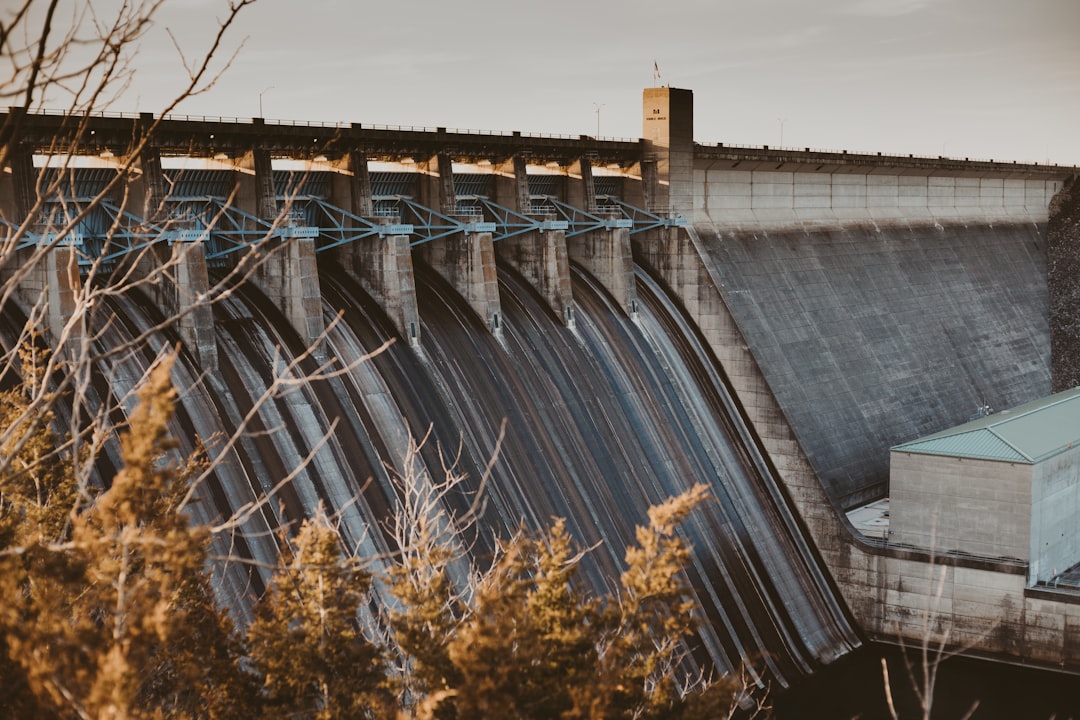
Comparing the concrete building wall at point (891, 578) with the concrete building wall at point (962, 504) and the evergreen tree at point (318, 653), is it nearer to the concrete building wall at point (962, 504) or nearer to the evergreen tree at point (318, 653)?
the concrete building wall at point (962, 504)

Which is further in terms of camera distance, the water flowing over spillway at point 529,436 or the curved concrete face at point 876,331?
the curved concrete face at point 876,331

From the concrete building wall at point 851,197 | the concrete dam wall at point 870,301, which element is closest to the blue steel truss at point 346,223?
the concrete building wall at point 851,197

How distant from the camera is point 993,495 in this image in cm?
2731

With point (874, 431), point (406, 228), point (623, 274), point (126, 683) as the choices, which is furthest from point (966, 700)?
point (126, 683)

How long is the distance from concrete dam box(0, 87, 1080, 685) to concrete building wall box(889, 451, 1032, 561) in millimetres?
395

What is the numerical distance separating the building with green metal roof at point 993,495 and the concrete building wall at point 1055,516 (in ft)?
0.07

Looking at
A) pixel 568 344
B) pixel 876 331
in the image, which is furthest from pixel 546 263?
pixel 876 331

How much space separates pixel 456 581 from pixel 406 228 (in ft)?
24.8

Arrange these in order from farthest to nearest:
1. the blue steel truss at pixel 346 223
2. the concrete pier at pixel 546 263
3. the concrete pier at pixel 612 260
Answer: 1. the concrete pier at pixel 612 260
2. the concrete pier at pixel 546 263
3. the blue steel truss at pixel 346 223

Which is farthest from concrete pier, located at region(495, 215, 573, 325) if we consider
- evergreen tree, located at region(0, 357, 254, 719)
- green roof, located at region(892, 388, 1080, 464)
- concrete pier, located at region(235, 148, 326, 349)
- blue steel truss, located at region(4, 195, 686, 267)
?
evergreen tree, located at region(0, 357, 254, 719)

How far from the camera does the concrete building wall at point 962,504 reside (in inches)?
1067

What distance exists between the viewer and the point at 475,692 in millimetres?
11117

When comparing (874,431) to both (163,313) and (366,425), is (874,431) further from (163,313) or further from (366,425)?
(163,313)

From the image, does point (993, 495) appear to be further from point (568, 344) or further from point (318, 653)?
point (318, 653)
